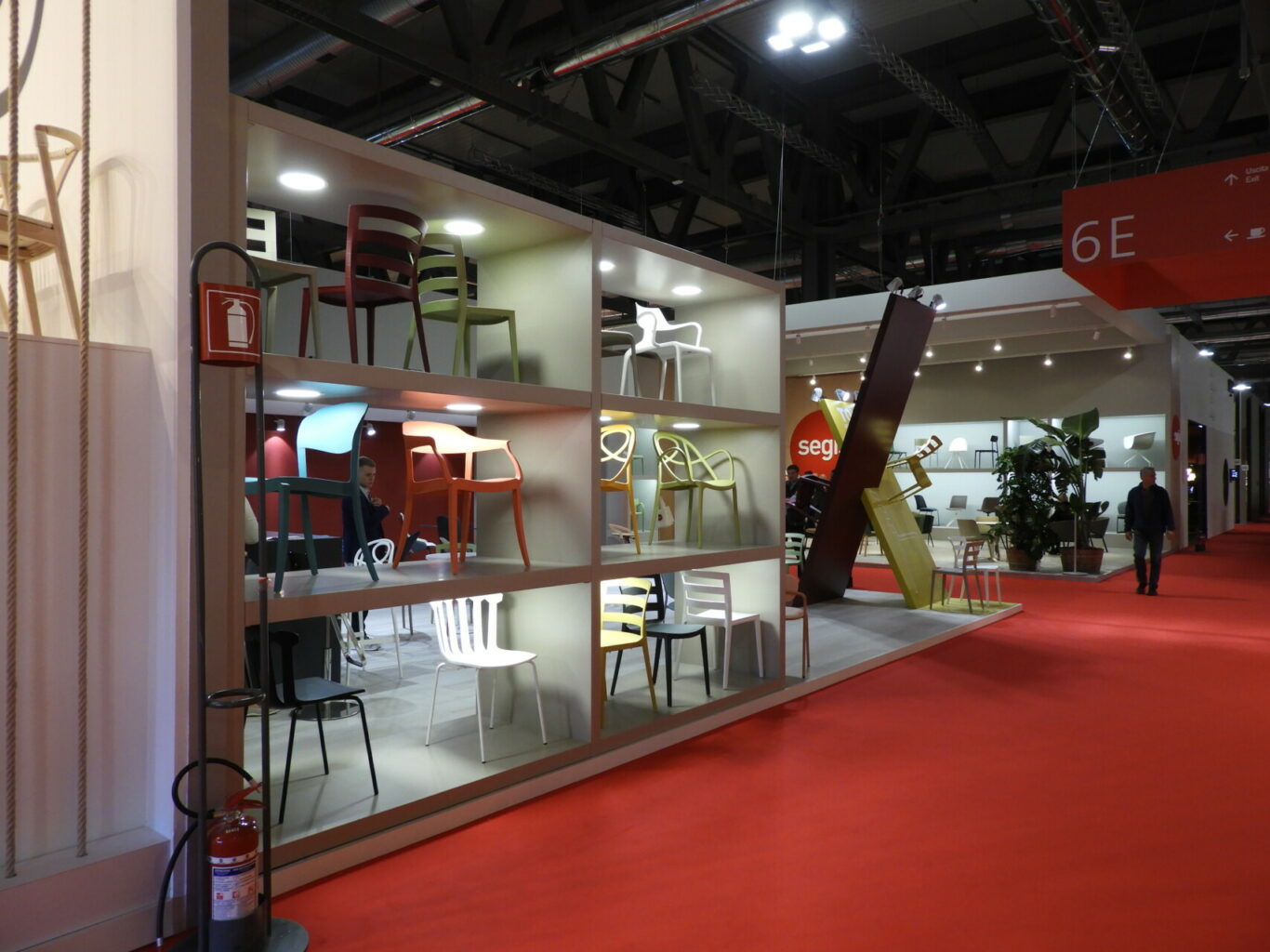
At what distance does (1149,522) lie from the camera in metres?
10.5

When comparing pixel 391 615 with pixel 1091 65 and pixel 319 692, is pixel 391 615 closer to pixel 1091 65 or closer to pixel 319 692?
pixel 319 692

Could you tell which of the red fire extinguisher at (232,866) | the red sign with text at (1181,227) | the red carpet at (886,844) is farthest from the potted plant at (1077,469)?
the red fire extinguisher at (232,866)

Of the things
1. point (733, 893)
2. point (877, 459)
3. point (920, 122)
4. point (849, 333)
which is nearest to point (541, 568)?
point (733, 893)

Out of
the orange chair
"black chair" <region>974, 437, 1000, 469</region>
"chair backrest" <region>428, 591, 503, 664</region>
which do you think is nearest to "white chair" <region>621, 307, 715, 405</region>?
the orange chair

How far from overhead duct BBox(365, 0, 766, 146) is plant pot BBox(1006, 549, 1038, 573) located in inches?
376

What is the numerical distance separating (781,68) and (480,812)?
28.3 ft

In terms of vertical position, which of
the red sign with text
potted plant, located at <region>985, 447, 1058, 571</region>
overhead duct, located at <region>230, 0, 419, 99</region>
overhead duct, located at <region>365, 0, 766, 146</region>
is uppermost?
overhead duct, located at <region>230, 0, 419, 99</region>

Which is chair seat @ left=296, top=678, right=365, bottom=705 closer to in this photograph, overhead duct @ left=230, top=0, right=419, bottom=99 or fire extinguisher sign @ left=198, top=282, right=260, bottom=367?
fire extinguisher sign @ left=198, top=282, right=260, bottom=367

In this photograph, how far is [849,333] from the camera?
1289cm

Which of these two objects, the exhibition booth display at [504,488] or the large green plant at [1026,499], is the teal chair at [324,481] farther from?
the large green plant at [1026,499]

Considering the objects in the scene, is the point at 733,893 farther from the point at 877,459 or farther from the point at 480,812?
the point at 877,459

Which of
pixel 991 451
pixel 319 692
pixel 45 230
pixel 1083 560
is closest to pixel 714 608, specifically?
pixel 319 692

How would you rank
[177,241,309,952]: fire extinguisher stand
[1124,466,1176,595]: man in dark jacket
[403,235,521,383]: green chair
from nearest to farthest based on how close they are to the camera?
[177,241,309,952]: fire extinguisher stand < [403,235,521,383]: green chair < [1124,466,1176,595]: man in dark jacket

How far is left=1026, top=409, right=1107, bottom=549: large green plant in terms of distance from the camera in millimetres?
12359
